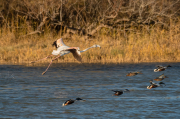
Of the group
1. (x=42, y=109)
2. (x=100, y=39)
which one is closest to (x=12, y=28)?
(x=100, y=39)

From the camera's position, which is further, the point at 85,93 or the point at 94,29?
the point at 94,29

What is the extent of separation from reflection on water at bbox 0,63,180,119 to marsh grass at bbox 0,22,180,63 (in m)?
1.81

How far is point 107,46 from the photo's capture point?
54.6ft

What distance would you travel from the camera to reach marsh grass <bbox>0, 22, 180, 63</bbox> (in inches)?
599

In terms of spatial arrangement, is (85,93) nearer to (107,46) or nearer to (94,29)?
(107,46)

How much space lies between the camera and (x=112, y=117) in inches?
239

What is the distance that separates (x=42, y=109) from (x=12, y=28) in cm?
1261

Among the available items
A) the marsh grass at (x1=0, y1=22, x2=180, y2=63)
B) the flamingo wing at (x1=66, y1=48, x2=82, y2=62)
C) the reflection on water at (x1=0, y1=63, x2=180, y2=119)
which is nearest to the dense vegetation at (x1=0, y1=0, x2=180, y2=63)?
the marsh grass at (x1=0, y1=22, x2=180, y2=63)

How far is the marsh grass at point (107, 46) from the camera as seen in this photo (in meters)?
15.2

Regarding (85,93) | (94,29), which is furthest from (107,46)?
(85,93)

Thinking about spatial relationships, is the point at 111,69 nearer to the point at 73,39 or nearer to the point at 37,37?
the point at 73,39

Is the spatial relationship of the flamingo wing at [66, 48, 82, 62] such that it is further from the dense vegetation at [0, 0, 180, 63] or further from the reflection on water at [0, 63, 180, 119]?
the dense vegetation at [0, 0, 180, 63]

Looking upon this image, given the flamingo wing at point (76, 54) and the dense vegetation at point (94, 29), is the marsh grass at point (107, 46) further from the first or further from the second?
the flamingo wing at point (76, 54)

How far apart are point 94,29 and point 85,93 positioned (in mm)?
10616
